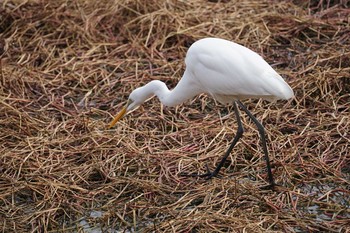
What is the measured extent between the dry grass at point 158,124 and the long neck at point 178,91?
443 millimetres

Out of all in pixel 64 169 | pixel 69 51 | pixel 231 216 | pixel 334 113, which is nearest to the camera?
pixel 231 216

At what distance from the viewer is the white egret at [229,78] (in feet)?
16.6

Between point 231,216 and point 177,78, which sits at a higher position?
point 231,216

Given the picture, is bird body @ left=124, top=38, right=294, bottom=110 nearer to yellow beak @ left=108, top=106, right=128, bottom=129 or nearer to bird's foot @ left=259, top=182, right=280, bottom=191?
yellow beak @ left=108, top=106, right=128, bottom=129

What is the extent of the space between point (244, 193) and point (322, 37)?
3.15 m

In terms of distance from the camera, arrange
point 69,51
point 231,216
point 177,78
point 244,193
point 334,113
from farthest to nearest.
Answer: point 69,51 → point 177,78 → point 334,113 → point 244,193 → point 231,216

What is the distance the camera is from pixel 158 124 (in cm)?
640

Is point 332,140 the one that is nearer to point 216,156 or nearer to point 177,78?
point 216,156

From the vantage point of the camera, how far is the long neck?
5590mm

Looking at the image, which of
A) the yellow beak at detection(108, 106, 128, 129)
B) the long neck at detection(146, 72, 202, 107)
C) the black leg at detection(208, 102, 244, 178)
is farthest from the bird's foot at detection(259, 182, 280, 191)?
the yellow beak at detection(108, 106, 128, 129)

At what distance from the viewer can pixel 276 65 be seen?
7348 millimetres

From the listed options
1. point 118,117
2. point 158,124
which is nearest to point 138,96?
point 118,117

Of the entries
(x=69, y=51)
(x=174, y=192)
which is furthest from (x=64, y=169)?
(x=69, y=51)

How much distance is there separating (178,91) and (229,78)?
53cm
